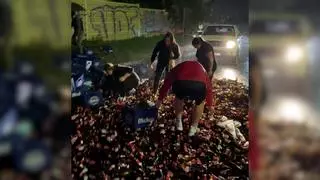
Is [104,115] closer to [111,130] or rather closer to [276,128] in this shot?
[111,130]

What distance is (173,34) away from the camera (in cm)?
436

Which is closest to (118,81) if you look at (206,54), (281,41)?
(206,54)

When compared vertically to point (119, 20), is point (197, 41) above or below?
below

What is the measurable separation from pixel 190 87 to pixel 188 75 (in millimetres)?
91

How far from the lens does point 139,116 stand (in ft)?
14.3

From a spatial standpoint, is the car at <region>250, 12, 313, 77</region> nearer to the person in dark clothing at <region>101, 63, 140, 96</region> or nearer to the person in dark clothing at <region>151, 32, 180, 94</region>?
the person in dark clothing at <region>151, 32, 180, 94</region>

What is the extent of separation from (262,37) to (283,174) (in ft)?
3.36

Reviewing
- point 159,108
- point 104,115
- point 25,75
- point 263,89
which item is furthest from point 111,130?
point 263,89

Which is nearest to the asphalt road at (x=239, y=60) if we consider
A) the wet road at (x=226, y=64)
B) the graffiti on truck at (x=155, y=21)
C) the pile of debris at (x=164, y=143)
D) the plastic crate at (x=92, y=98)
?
the wet road at (x=226, y=64)

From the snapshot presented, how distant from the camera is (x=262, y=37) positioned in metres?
4.21

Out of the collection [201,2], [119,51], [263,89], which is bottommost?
[263,89]

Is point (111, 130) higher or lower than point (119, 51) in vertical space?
lower

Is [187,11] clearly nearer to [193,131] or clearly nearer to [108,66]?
[108,66]

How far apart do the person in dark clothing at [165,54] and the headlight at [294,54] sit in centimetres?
81
